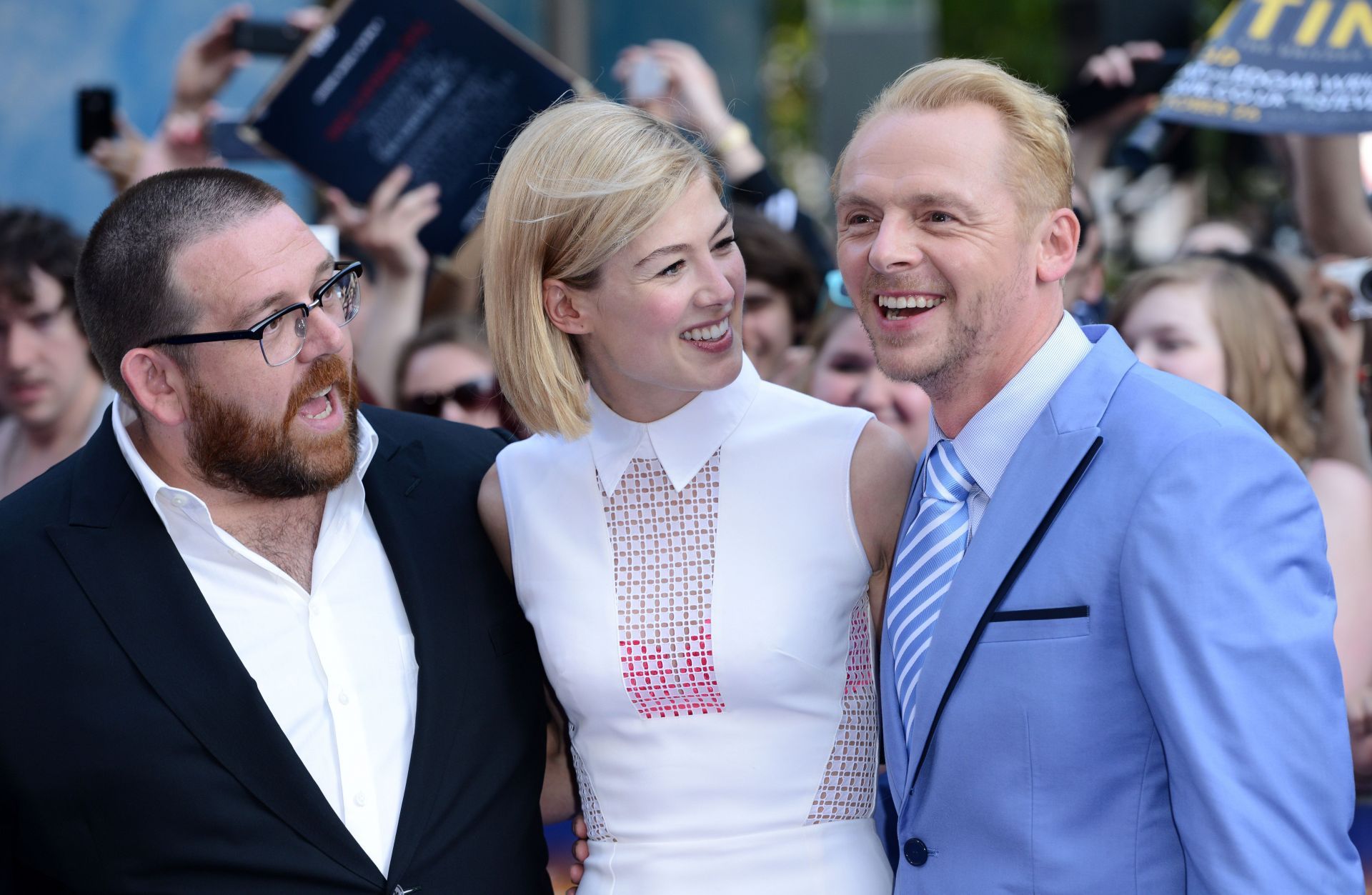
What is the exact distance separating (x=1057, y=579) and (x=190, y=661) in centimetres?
153

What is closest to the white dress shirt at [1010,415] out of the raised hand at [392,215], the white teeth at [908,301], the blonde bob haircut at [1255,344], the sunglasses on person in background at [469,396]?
the white teeth at [908,301]

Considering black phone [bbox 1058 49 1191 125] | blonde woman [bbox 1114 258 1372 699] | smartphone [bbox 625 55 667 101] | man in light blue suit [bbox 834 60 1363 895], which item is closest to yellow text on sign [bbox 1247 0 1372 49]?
blonde woman [bbox 1114 258 1372 699]

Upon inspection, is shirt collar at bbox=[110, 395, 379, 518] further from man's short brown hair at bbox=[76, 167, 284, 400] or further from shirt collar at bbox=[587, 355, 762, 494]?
shirt collar at bbox=[587, 355, 762, 494]

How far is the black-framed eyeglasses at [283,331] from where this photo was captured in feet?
9.29

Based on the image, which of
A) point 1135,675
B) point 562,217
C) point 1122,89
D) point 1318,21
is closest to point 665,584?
point 562,217

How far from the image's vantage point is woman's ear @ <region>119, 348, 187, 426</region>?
2.88m

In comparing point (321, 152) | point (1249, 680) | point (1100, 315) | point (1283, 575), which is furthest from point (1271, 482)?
point (321, 152)

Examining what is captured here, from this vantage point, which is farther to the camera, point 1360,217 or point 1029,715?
point 1360,217

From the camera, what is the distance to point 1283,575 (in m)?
2.04

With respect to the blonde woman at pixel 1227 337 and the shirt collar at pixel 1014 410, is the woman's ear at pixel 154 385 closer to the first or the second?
the shirt collar at pixel 1014 410

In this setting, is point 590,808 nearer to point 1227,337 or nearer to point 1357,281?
point 1227,337

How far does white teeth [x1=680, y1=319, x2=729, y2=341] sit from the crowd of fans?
1.36m

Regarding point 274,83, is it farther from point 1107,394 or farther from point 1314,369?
point 1314,369

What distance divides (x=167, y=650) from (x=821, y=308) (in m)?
2.98
